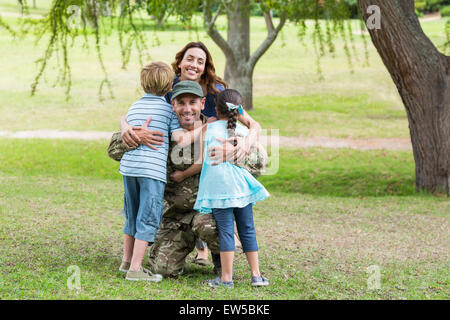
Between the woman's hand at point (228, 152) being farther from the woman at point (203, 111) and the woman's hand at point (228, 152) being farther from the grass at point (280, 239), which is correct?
the grass at point (280, 239)

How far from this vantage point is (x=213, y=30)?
15.9 meters

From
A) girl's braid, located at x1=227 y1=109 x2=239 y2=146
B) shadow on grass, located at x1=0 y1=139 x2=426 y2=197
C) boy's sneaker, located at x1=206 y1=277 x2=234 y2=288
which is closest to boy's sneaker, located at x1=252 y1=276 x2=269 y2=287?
boy's sneaker, located at x1=206 y1=277 x2=234 y2=288

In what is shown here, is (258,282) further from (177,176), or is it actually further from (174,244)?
(177,176)

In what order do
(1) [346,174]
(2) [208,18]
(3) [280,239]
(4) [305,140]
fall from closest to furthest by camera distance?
1. (3) [280,239]
2. (1) [346,174]
3. (2) [208,18]
4. (4) [305,140]

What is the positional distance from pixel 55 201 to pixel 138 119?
419 cm

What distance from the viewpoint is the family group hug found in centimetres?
423

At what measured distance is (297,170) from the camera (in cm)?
1180

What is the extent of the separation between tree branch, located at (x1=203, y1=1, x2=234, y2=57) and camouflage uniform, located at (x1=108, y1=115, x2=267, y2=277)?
24.4ft

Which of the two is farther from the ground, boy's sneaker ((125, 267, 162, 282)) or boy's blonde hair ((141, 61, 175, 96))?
boy's blonde hair ((141, 61, 175, 96))

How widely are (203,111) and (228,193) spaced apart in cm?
102

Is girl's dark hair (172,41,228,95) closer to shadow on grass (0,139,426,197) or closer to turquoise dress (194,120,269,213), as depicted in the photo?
turquoise dress (194,120,269,213)

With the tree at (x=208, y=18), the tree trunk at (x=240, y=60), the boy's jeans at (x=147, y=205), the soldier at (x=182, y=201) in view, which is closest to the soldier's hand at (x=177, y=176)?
the soldier at (x=182, y=201)

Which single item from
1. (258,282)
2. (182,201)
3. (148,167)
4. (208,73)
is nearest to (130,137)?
(148,167)

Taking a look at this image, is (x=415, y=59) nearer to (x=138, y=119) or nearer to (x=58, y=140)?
(x=138, y=119)
